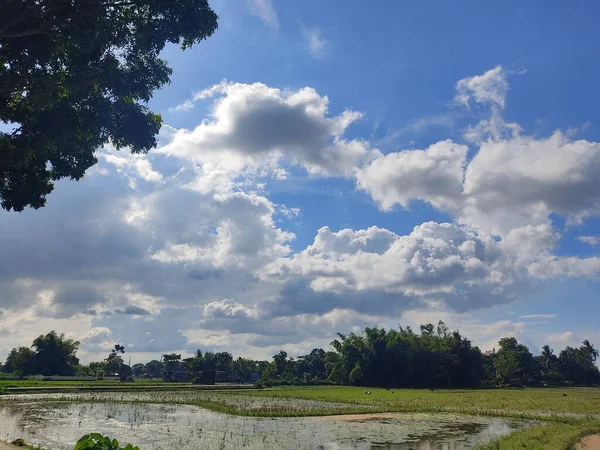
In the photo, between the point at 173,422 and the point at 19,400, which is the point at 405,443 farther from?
the point at 19,400

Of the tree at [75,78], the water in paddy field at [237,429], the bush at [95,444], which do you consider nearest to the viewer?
the bush at [95,444]

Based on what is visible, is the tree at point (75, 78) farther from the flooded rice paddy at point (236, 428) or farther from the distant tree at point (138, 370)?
the distant tree at point (138, 370)

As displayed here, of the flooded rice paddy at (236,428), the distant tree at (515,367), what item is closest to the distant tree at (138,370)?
the distant tree at (515,367)

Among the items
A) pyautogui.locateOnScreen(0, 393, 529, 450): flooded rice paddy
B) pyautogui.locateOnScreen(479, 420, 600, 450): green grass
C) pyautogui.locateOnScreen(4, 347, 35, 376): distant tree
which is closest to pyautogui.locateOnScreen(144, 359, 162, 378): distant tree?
pyautogui.locateOnScreen(4, 347, 35, 376): distant tree

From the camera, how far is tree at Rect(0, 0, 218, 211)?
504 inches

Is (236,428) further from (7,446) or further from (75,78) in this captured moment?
(75,78)

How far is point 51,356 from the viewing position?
10344 centimetres

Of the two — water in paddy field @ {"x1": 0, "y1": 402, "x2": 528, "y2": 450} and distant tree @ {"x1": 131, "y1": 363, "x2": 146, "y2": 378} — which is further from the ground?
water in paddy field @ {"x1": 0, "y1": 402, "x2": 528, "y2": 450}

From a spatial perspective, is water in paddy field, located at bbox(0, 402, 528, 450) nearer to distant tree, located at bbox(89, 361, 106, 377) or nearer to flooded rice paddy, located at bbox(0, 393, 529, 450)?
flooded rice paddy, located at bbox(0, 393, 529, 450)

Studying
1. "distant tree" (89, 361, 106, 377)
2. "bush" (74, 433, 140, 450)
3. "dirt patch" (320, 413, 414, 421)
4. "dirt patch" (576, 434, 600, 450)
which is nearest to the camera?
"bush" (74, 433, 140, 450)

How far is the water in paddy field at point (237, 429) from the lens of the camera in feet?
62.4

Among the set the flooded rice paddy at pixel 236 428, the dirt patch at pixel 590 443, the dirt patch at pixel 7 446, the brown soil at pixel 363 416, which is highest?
the dirt patch at pixel 7 446

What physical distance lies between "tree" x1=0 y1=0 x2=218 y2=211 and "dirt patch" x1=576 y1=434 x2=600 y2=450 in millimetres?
21417

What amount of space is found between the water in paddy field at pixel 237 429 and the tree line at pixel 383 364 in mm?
48051
